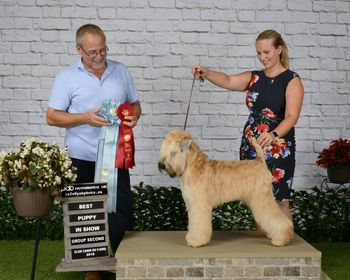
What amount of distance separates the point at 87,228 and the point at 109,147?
1.49 feet

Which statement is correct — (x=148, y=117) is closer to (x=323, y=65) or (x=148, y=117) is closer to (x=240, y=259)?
(x=323, y=65)

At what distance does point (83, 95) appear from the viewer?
3463 millimetres

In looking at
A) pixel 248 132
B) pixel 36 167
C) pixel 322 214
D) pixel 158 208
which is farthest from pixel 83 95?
pixel 322 214

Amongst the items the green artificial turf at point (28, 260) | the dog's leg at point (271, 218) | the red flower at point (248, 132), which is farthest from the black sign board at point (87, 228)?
the red flower at point (248, 132)

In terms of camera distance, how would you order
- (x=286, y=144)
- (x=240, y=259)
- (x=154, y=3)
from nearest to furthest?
(x=240, y=259) → (x=286, y=144) → (x=154, y=3)

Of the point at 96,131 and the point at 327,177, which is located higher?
the point at 96,131

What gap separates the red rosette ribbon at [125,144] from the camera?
3.39 metres

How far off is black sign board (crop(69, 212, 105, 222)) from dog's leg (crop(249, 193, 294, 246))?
2.69ft

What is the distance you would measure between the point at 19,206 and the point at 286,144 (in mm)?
1470

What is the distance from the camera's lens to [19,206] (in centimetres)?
323

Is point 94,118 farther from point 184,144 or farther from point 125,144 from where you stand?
point 184,144

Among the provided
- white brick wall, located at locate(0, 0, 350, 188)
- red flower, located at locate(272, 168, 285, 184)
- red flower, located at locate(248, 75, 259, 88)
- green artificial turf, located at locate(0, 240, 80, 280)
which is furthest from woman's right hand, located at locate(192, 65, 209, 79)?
green artificial turf, located at locate(0, 240, 80, 280)

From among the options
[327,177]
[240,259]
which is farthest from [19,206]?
[327,177]

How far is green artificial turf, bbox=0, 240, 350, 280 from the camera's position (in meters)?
3.96
